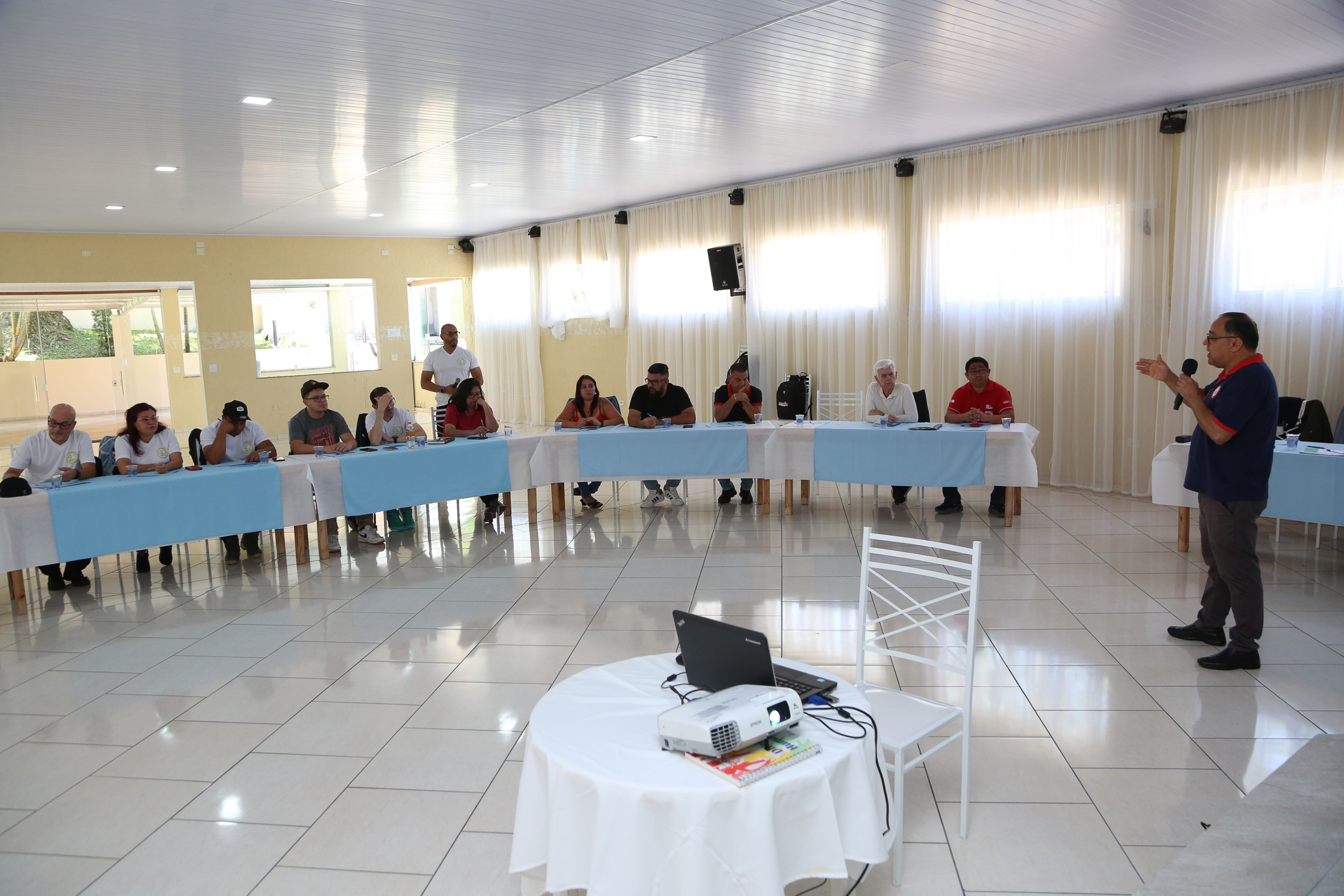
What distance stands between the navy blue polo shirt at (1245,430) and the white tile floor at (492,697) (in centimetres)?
79

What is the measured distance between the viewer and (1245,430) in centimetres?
355

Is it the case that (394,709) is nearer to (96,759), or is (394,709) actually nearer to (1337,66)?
(96,759)

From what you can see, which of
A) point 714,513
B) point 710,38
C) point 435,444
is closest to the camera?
point 710,38

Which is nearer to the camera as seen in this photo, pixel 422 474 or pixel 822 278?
pixel 422 474

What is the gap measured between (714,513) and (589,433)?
1214 mm

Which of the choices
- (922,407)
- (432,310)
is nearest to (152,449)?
(922,407)

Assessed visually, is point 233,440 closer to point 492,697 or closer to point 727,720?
point 492,697

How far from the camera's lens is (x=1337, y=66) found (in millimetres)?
5711

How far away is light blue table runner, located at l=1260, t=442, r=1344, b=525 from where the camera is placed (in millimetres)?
4703

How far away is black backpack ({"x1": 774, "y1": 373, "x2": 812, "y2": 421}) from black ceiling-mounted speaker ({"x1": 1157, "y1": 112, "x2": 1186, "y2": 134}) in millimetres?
3984

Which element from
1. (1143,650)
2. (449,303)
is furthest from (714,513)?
(449,303)

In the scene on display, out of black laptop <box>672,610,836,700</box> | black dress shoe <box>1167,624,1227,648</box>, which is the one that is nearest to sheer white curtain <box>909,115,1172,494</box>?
black dress shoe <box>1167,624,1227,648</box>

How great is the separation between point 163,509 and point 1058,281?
6.99 metres

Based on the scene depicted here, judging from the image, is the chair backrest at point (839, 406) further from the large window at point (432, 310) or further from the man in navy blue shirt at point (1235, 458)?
the large window at point (432, 310)
